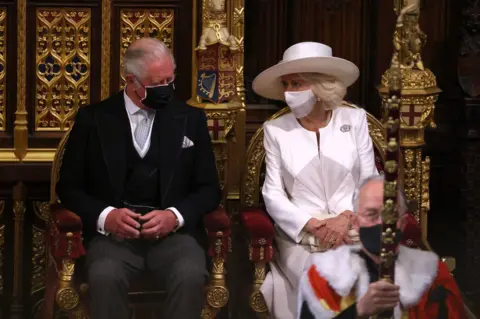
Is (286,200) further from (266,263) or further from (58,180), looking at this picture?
(58,180)

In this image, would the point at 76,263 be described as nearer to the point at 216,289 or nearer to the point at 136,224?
the point at 136,224

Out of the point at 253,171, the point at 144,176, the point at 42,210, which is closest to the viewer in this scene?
the point at 144,176

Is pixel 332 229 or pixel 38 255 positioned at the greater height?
pixel 332 229

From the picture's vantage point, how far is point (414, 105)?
6949 millimetres

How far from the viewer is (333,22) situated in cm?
838

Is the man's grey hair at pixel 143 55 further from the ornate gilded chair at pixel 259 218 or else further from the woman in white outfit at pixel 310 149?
the ornate gilded chair at pixel 259 218

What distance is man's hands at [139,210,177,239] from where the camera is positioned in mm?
6016

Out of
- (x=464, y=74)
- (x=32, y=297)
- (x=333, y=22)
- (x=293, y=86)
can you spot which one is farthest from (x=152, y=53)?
(x=464, y=74)

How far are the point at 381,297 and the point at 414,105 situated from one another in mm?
2326

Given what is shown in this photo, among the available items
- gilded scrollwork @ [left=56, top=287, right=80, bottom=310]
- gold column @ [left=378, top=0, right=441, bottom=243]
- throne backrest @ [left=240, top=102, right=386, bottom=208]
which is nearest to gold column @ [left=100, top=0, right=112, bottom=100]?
throne backrest @ [left=240, top=102, right=386, bottom=208]

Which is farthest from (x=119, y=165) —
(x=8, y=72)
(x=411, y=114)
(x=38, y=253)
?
(x=411, y=114)

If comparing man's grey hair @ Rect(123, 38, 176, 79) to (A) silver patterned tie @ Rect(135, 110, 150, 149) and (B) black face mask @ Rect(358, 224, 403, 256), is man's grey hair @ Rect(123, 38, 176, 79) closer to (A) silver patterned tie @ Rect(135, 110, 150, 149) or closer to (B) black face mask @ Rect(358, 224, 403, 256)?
(A) silver patterned tie @ Rect(135, 110, 150, 149)

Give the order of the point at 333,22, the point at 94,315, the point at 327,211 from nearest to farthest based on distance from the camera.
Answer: the point at 94,315
the point at 327,211
the point at 333,22

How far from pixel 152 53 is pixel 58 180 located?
789 mm
